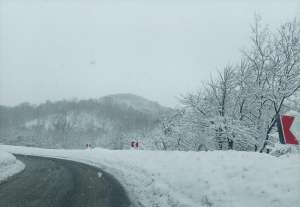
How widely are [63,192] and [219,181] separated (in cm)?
503

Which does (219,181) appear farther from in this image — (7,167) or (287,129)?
(7,167)

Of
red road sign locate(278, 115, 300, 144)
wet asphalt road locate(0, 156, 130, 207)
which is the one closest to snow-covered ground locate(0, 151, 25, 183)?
wet asphalt road locate(0, 156, 130, 207)

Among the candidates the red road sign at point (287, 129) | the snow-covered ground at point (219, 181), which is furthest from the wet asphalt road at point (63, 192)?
the red road sign at point (287, 129)

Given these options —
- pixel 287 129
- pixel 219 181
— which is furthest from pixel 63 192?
pixel 287 129

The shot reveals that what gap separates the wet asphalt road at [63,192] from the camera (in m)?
9.58

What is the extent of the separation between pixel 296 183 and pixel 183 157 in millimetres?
6152

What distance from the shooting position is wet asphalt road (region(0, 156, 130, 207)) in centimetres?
958

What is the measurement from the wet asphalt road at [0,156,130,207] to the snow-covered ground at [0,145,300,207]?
0.65 m

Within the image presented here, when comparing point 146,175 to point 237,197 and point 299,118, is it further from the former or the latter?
point 299,118

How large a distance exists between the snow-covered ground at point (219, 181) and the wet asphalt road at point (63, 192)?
0.65m

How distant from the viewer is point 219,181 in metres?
9.67

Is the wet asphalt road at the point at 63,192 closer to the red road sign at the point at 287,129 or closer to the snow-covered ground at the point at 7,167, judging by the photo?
the snow-covered ground at the point at 7,167

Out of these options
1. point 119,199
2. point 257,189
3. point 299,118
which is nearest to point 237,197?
point 257,189

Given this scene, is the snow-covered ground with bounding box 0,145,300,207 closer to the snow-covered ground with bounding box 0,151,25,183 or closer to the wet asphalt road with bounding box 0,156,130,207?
the wet asphalt road with bounding box 0,156,130,207
